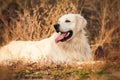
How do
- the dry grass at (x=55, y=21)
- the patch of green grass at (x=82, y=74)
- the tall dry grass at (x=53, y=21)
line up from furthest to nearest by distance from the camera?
the tall dry grass at (x=53, y=21), the dry grass at (x=55, y=21), the patch of green grass at (x=82, y=74)

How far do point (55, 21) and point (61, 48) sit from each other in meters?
2.06

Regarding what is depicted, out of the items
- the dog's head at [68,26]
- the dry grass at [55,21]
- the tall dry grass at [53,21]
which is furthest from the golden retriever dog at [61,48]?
the tall dry grass at [53,21]

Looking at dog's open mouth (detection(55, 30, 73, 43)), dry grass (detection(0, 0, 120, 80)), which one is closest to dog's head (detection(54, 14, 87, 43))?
dog's open mouth (detection(55, 30, 73, 43))

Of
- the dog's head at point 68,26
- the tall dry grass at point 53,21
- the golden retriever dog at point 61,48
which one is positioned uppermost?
the tall dry grass at point 53,21

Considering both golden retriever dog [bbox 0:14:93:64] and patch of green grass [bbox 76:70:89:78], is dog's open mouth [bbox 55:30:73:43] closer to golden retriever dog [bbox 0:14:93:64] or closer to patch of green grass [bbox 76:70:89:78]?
golden retriever dog [bbox 0:14:93:64]

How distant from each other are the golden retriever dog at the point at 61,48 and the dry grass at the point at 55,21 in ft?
1.00

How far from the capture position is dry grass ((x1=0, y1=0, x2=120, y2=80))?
316 inches

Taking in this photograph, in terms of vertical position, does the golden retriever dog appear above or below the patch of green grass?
above

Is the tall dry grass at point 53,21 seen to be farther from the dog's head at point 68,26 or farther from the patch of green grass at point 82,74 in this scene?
the patch of green grass at point 82,74

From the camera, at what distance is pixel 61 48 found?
8.54m

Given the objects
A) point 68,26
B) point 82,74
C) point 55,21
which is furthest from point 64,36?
point 55,21

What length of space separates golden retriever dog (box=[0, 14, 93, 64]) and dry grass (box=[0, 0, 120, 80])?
305 mm

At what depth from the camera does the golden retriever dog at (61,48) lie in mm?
8461

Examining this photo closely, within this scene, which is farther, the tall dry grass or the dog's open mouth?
the tall dry grass
